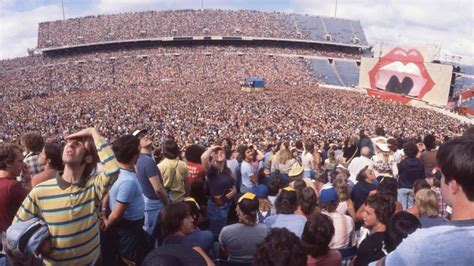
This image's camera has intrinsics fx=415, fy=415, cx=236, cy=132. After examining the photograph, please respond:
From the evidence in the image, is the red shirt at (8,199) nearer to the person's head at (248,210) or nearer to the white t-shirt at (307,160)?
→ the person's head at (248,210)

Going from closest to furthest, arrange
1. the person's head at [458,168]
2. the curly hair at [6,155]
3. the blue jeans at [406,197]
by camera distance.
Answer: the person's head at [458,168] < the curly hair at [6,155] < the blue jeans at [406,197]

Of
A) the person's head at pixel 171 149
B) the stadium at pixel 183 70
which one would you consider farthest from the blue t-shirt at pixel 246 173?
the stadium at pixel 183 70

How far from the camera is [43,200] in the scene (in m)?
2.92

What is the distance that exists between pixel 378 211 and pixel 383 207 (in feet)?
0.19

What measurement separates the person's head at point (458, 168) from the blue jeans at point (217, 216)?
3.25 m

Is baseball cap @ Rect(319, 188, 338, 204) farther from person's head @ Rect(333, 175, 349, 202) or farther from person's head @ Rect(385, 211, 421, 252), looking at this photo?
person's head @ Rect(385, 211, 421, 252)

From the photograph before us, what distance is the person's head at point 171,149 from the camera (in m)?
4.74

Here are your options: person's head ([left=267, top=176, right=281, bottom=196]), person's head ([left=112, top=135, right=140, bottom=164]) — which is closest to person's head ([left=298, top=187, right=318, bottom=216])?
person's head ([left=267, top=176, right=281, bottom=196])

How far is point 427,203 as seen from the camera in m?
3.92

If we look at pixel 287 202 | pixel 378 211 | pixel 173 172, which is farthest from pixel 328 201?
pixel 173 172

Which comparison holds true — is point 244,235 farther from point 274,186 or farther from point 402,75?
point 402,75

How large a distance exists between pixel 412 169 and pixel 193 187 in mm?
3340

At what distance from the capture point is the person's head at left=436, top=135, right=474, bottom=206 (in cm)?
167

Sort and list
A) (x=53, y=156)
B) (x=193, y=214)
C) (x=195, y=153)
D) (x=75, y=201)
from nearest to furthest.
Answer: (x=75, y=201), (x=193, y=214), (x=53, y=156), (x=195, y=153)
